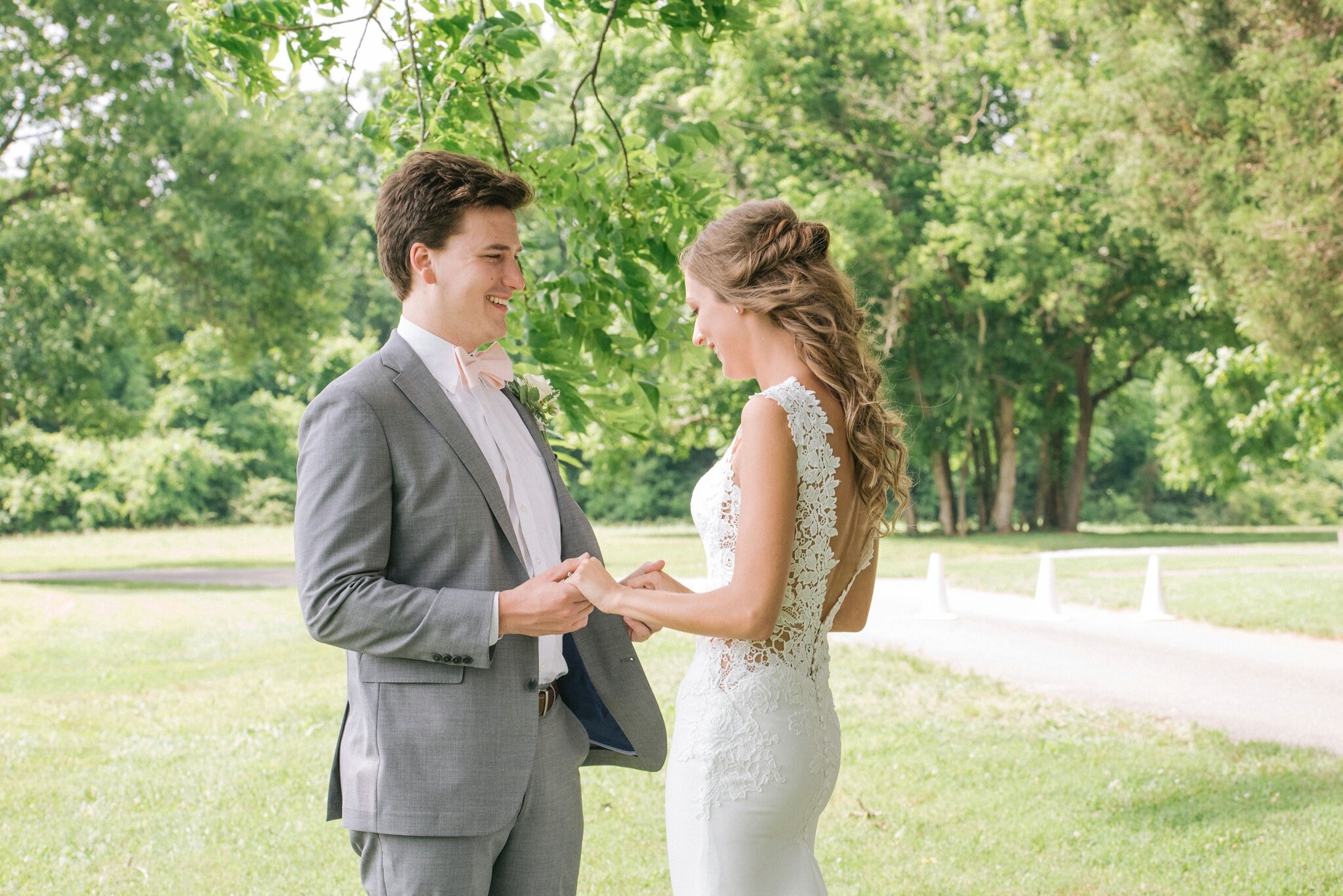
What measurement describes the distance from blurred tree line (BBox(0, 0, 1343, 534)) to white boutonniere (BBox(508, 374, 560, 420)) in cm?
102

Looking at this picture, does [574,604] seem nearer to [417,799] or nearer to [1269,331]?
[417,799]

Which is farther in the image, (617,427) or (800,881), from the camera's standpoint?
(617,427)

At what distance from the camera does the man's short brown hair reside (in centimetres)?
281

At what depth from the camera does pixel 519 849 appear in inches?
109

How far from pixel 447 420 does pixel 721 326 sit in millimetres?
745

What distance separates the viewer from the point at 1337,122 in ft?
37.8

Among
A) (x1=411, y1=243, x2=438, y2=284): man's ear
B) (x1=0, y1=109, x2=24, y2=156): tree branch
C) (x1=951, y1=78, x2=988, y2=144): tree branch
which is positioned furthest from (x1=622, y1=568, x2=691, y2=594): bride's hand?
(x1=951, y1=78, x2=988, y2=144): tree branch

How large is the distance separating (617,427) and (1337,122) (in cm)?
1003

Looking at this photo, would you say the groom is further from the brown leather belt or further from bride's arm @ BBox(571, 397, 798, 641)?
bride's arm @ BBox(571, 397, 798, 641)

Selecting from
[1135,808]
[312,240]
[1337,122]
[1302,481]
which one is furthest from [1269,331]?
[1302,481]

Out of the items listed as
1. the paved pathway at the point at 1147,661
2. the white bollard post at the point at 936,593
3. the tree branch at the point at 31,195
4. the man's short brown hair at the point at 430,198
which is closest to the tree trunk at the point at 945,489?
the paved pathway at the point at 1147,661

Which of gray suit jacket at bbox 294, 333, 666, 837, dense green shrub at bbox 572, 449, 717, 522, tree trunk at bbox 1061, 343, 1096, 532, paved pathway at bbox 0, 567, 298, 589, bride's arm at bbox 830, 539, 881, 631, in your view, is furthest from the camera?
dense green shrub at bbox 572, 449, 717, 522

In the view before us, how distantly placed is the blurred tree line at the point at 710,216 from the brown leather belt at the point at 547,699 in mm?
1788

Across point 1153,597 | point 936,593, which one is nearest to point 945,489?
point 936,593
